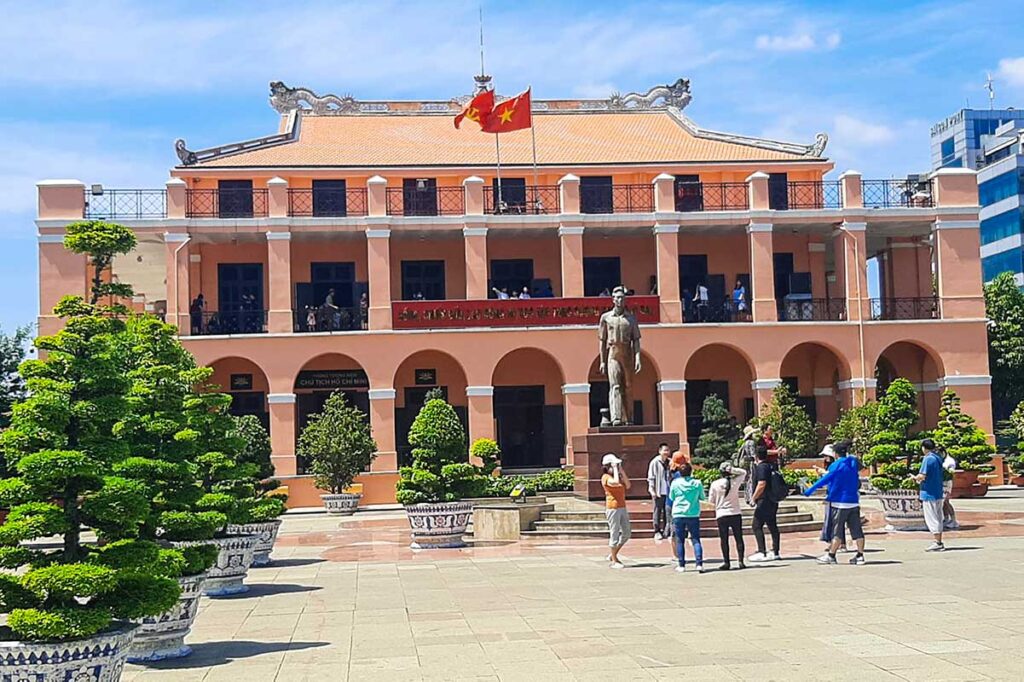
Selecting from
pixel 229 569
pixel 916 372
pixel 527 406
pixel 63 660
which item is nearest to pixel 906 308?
pixel 916 372

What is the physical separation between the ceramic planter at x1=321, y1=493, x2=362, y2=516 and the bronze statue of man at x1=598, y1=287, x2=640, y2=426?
1061cm

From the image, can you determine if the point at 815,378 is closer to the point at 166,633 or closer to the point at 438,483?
the point at 438,483

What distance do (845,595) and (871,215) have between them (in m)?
25.5

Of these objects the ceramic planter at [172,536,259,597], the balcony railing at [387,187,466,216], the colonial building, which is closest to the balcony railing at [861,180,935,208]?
the colonial building

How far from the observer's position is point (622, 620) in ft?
36.7

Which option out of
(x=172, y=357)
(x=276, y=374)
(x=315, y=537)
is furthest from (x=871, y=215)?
(x=172, y=357)

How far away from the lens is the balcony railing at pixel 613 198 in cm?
3700

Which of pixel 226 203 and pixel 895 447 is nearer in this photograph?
pixel 895 447

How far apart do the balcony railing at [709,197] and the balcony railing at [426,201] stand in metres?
6.91

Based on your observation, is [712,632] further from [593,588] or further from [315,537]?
[315,537]

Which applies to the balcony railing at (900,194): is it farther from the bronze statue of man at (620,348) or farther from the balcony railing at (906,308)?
the bronze statue of man at (620,348)

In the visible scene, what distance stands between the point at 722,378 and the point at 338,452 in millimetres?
13364

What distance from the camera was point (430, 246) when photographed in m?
37.4

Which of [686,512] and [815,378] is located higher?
[815,378]
